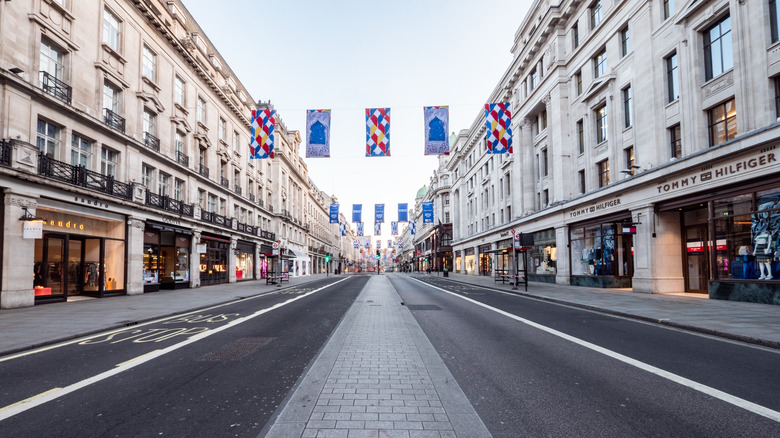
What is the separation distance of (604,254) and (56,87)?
28993mm

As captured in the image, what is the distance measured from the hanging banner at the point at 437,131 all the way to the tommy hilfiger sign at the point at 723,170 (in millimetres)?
10225

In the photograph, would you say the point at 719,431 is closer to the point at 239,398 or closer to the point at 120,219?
the point at 239,398

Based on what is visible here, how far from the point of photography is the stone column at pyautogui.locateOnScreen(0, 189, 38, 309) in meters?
14.0

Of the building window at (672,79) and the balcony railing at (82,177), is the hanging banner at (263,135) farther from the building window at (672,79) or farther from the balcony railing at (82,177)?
the building window at (672,79)

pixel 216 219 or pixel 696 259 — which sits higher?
pixel 216 219

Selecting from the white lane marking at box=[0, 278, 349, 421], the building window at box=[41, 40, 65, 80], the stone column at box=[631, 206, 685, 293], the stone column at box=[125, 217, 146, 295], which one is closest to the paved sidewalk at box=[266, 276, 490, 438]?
the white lane marking at box=[0, 278, 349, 421]

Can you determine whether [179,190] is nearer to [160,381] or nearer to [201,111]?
[201,111]

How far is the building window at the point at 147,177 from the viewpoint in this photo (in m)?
23.4

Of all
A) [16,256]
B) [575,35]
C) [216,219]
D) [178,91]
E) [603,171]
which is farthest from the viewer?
[216,219]

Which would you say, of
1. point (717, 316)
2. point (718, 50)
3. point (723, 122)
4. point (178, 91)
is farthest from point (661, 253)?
point (178, 91)

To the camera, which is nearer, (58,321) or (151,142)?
(58,321)

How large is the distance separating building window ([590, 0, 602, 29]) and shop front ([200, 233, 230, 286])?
3070 centimetres

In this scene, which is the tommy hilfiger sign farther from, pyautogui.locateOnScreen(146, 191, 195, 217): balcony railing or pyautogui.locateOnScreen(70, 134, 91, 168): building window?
pyautogui.locateOnScreen(146, 191, 195, 217): balcony railing

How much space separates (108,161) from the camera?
66.2ft
